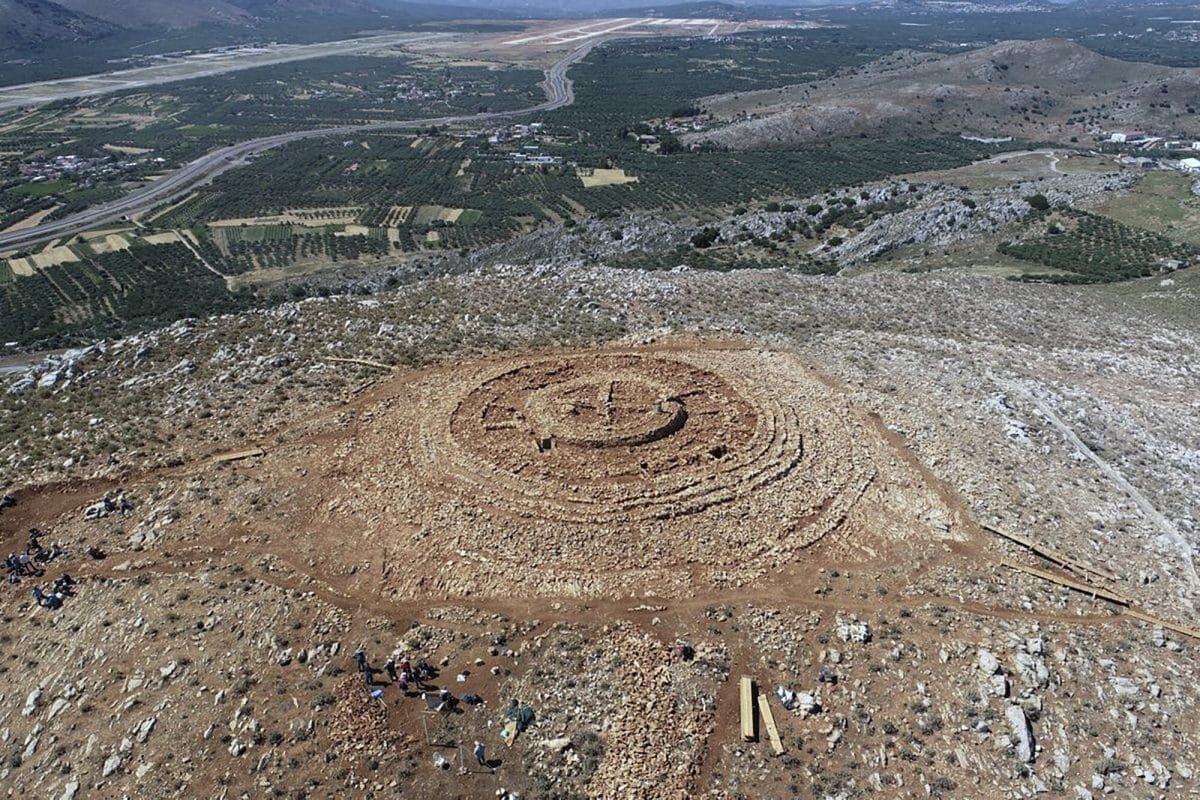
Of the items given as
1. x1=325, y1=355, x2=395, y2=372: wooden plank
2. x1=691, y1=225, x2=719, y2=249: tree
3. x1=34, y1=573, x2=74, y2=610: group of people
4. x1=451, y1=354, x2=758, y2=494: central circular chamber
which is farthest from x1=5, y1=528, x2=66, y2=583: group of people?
x1=691, y1=225, x2=719, y2=249: tree

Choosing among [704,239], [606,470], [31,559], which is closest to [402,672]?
[606,470]

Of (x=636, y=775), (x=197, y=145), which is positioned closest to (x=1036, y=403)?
(x=636, y=775)

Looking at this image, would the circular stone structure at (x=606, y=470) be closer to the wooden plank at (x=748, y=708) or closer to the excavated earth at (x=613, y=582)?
the excavated earth at (x=613, y=582)

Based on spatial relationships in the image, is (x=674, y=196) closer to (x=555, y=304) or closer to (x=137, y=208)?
(x=555, y=304)

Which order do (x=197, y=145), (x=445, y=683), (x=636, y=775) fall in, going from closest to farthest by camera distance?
(x=636, y=775) < (x=445, y=683) < (x=197, y=145)

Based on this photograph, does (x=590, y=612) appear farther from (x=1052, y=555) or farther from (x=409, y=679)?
(x=1052, y=555)
